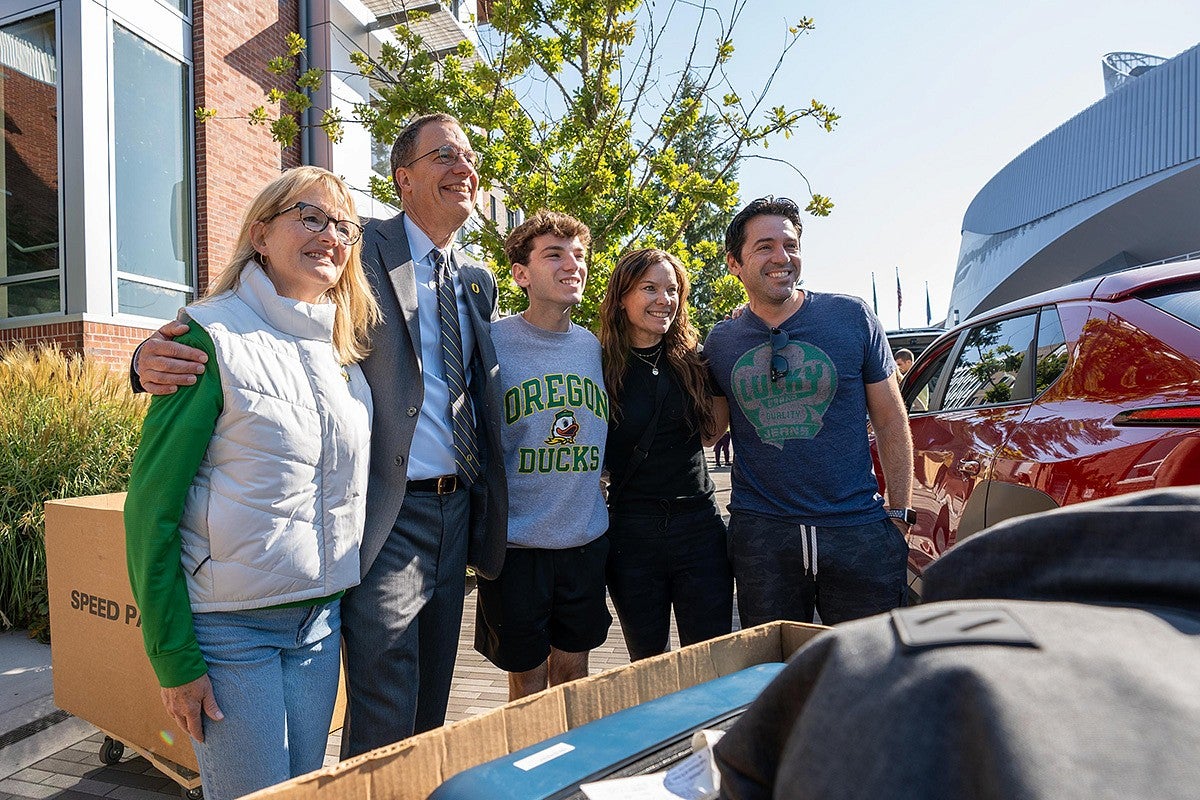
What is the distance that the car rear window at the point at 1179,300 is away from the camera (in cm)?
261

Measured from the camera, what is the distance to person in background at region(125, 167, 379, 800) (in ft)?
5.56

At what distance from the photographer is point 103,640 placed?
10.1 ft

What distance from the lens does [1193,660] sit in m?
0.52

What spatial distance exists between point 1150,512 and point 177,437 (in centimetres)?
175

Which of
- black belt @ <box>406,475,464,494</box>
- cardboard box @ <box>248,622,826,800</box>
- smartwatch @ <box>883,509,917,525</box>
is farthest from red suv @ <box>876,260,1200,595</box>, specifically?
black belt @ <box>406,475,464,494</box>

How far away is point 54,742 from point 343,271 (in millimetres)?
3055

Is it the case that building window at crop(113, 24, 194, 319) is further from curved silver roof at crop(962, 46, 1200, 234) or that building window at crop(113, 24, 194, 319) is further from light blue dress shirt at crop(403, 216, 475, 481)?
curved silver roof at crop(962, 46, 1200, 234)

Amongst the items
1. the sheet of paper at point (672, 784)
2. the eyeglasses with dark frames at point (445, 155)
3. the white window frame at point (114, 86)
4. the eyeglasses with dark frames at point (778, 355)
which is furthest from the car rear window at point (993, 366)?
the white window frame at point (114, 86)

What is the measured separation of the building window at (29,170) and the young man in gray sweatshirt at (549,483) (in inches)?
288

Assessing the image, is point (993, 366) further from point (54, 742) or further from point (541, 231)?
point (54, 742)

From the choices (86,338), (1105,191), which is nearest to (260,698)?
(86,338)

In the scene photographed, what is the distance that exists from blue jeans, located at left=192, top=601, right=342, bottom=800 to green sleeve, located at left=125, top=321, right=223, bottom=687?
0.20ft

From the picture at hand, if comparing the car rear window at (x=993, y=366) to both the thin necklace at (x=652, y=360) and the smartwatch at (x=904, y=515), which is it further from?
the thin necklace at (x=652, y=360)

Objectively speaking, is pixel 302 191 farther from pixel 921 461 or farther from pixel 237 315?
pixel 921 461
